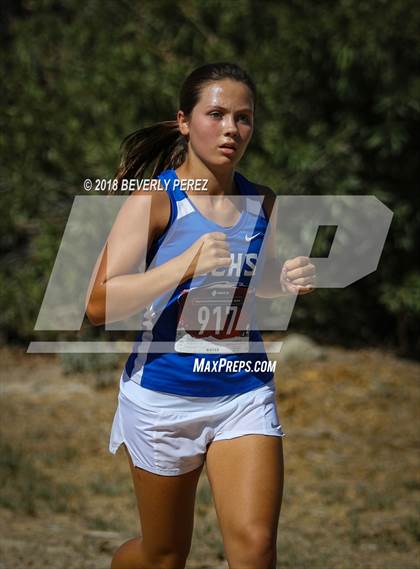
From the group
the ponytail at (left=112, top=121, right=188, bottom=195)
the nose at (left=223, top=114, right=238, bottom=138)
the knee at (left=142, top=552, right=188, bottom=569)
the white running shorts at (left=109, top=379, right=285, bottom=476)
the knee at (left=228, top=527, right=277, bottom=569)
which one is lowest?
the knee at (left=142, top=552, right=188, bottom=569)

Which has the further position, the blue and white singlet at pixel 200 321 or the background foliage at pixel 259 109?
the background foliage at pixel 259 109

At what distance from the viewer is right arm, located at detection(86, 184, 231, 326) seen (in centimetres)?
331

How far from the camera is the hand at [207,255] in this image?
328 centimetres

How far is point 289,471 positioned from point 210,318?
3941mm

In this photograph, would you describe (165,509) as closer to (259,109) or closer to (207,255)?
(207,255)

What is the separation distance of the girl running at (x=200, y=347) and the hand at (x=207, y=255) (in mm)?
70

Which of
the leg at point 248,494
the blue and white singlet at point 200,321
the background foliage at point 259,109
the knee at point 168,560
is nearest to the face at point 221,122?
the blue and white singlet at point 200,321

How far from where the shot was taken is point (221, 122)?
143 inches

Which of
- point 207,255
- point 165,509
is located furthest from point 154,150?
point 165,509

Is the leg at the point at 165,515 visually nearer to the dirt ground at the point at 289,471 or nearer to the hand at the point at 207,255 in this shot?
the hand at the point at 207,255

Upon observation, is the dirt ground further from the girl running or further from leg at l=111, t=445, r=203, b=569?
the girl running

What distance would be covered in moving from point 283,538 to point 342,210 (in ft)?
12.0

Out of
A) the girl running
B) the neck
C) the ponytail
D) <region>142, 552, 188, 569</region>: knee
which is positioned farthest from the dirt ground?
the neck

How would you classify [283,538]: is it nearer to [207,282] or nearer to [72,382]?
[207,282]
